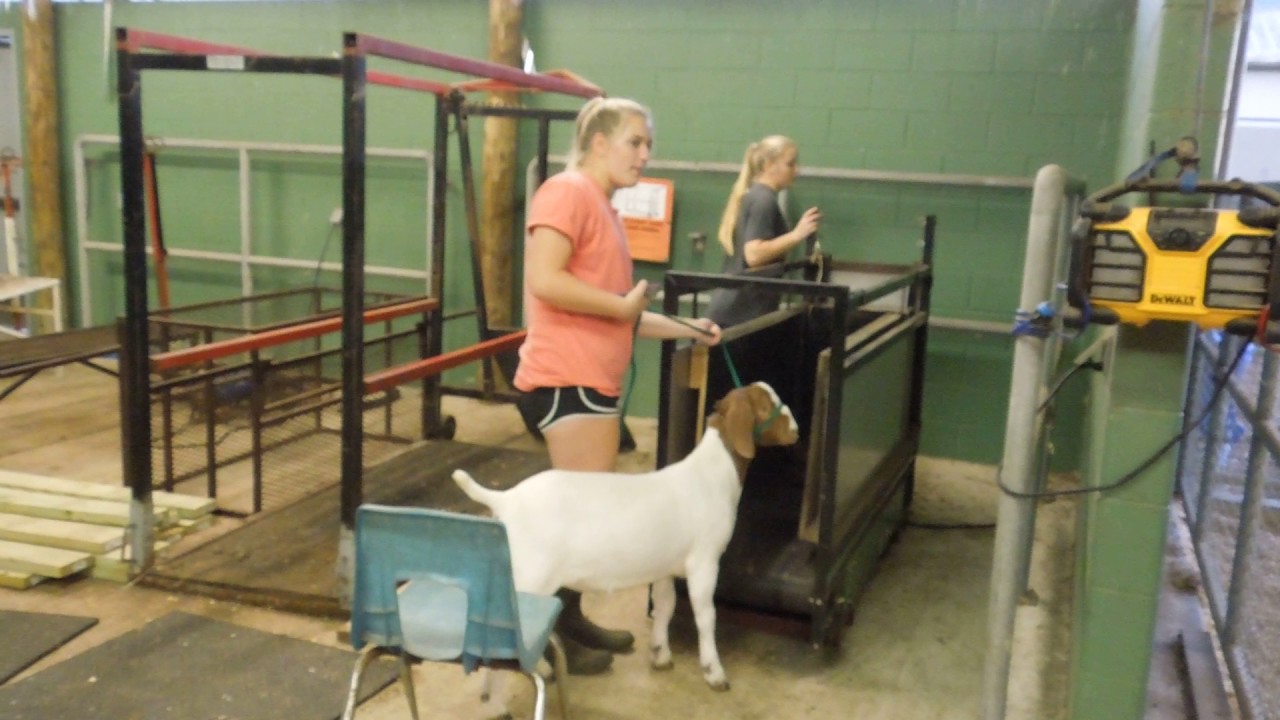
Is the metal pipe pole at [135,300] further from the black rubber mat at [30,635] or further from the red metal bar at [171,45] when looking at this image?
the black rubber mat at [30,635]

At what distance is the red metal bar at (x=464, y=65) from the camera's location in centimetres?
289

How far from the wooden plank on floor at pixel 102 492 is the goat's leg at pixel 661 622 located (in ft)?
6.17

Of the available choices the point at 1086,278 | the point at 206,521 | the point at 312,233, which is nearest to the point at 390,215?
the point at 312,233

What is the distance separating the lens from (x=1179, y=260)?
1806 millimetres

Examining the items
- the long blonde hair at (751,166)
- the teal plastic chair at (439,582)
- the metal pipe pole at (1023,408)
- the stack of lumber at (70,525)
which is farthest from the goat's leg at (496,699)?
the long blonde hair at (751,166)

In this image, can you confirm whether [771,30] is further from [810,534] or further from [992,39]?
[810,534]

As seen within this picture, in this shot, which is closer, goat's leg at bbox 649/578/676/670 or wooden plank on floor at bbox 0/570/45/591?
goat's leg at bbox 649/578/676/670

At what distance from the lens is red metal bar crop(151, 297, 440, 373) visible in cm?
321

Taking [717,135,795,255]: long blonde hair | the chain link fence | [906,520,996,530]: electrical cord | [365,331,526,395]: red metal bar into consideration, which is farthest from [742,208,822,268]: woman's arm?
the chain link fence

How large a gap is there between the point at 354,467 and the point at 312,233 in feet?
11.3

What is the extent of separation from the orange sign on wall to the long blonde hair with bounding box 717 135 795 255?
2.37 feet

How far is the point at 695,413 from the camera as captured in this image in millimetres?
2959

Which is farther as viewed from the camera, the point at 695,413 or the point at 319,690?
the point at 695,413

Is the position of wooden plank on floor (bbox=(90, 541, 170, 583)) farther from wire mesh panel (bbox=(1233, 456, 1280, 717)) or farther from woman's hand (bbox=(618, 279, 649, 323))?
wire mesh panel (bbox=(1233, 456, 1280, 717))
